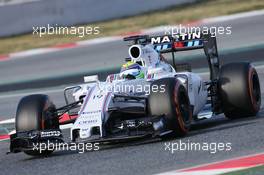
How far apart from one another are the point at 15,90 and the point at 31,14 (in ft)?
18.1

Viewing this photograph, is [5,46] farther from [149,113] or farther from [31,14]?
[149,113]

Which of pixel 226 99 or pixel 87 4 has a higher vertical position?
pixel 87 4

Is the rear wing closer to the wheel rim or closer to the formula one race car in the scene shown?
the formula one race car

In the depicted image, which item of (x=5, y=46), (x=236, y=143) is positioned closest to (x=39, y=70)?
(x=5, y=46)

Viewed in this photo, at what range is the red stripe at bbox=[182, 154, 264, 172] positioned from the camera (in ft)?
23.8

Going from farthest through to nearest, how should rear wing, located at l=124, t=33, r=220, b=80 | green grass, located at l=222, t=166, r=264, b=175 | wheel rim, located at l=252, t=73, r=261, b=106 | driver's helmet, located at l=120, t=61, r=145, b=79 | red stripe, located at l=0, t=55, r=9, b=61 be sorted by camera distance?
red stripe, located at l=0, t=55, r=9, b=61, rear wing, located at l=124, t=33, r=220, b=80, wheel rim, located at l=252, t=73, r=261, b=106, driver's helmet, located at l=120, t=61, r=145, b=79, green grass, located at l=222, t=166, r=264, b=175

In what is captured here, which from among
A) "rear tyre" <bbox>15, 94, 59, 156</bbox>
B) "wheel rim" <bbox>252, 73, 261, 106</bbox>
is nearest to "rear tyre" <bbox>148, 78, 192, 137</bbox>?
"rear tyre" <bbox>15, 94, 59, 156</bbox>

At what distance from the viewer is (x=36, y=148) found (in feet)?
29.5

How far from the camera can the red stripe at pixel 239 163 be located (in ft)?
23.8

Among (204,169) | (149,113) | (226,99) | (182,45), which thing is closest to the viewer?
(204,169)

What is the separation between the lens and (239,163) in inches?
290

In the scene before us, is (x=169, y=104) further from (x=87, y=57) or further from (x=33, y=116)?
(x=87, y=57)

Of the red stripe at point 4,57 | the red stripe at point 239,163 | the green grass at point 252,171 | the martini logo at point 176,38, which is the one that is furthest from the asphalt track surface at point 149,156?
the red stripe at point 4,57

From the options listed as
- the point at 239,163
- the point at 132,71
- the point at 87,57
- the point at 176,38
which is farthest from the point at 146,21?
the point at 239,163
